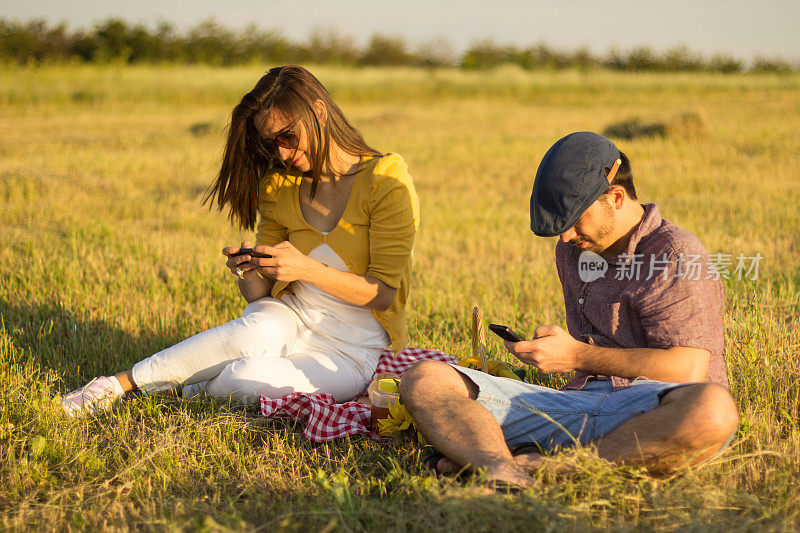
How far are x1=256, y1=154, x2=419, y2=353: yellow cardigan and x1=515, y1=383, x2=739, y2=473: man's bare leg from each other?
125cm

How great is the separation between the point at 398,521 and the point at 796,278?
460cm

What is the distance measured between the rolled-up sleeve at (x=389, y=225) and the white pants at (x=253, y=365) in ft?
1.55

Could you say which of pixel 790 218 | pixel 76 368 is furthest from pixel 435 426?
pixel 790 218

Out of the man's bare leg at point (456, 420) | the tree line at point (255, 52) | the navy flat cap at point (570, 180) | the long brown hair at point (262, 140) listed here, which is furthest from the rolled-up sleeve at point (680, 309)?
the tree line at point (255, 52)

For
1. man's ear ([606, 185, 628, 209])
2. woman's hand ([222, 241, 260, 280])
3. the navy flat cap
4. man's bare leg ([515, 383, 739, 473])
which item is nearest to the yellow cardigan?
woman's hand ([222, 241, 260, 280])

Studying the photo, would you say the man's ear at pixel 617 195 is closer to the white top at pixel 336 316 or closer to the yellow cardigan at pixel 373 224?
the yellow cardigan at pixel 373 224

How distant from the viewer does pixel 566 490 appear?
260cm

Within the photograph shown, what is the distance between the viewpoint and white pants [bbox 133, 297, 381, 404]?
3596 millimetres

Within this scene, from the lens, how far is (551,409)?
3084 millimetres

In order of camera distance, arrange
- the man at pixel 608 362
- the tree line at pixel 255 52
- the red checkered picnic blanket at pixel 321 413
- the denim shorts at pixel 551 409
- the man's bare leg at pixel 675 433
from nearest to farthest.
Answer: the man's bare leg at pixel 675 433 → the man at pixel 608 362 → the denim shorts at pixel 551 409 → the red checkered picnic blanket at pixel 321 413 → the tree line at pixel 255 52

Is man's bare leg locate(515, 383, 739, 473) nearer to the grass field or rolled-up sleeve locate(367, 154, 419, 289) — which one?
the grass field

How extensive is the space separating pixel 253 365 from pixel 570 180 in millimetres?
1771

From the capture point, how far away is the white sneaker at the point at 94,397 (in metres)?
3.49

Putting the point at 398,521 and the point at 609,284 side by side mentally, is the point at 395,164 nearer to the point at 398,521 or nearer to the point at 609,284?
the point at 609,284
